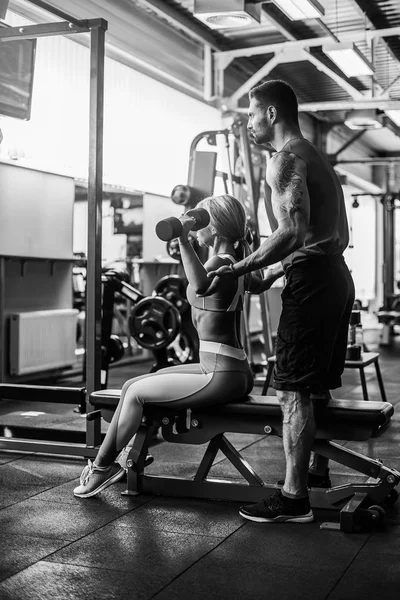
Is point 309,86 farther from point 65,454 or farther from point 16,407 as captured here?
point 65,454

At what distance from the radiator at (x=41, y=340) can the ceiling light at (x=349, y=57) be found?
356cm

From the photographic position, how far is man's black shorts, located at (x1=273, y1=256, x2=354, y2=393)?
2715mm

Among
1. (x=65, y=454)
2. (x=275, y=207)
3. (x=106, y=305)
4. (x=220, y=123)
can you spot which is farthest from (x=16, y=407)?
(x=220, y=123)

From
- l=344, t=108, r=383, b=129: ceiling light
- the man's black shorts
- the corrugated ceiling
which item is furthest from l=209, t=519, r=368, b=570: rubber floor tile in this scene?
l=344, t=108, r=383, b=129: ceiling light

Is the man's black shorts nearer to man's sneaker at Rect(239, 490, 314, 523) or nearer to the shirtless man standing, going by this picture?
the shirtless man standing

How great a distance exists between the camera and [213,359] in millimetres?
2982

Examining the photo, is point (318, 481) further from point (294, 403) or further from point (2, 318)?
point (2, 318)

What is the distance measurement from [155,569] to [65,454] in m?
1.58

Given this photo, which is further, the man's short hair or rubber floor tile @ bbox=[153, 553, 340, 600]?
the man's short hair

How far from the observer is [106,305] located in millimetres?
5586

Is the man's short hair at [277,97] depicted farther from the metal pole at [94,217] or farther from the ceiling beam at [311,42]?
the ceiling beam at [311,42]

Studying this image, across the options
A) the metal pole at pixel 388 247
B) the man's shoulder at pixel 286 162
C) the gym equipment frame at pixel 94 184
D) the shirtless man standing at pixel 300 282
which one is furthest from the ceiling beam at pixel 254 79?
the man's shoulder at pixel 286 162

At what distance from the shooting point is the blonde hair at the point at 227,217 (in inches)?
119

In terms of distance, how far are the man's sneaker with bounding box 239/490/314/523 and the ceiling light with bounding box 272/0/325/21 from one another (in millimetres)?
4876
